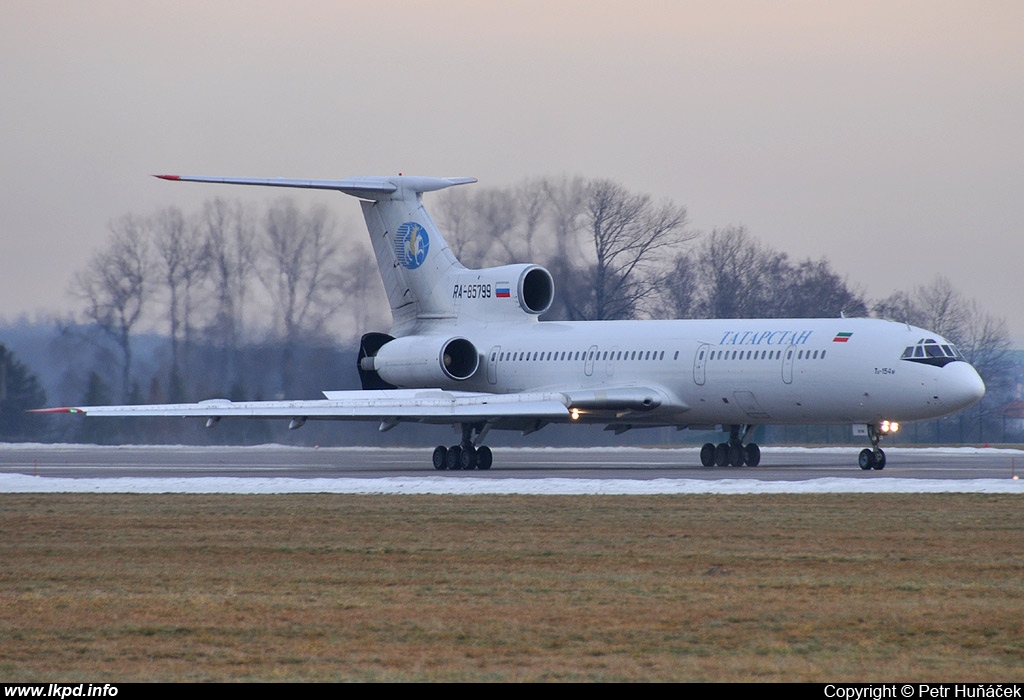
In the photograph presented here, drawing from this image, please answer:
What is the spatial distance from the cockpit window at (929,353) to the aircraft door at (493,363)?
1052 centimetres

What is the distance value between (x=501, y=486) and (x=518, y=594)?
11.7 metres

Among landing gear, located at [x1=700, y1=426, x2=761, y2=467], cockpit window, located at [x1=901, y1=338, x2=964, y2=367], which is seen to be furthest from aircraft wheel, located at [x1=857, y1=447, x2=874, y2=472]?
landing gear, located at [x1=700, y1=426, x2=761, y2=467]

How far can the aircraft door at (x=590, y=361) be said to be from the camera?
109 ft

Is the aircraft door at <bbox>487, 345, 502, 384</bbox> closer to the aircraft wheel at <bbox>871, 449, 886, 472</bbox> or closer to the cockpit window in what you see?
the aircraft wheel at <bbox>871, 449, 886, 472</bbox>

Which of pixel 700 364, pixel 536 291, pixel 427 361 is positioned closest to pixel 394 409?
pixel 427 361

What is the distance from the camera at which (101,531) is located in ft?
54.4

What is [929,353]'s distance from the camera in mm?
28891

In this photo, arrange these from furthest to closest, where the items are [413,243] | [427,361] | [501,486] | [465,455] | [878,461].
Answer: [413,243] → [427,361] → [465,455] → [878,461] → [501,486]

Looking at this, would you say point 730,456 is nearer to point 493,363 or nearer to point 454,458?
point 454,458

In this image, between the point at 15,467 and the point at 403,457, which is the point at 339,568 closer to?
the point at 15,467

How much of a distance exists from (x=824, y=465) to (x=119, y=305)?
22.9 m

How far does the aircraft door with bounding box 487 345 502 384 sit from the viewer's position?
35.4 meters

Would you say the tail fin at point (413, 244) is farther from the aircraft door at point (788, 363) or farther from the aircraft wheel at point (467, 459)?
the aircraft door at point (788, 363)
